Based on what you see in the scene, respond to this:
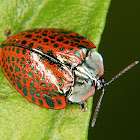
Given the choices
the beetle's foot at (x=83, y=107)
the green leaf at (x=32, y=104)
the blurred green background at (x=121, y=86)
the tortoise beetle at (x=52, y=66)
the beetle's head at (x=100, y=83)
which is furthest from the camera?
the blurred green background at (x=121, y=86)

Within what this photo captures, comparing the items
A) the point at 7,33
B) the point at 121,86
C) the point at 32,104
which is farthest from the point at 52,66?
the point at 121,86

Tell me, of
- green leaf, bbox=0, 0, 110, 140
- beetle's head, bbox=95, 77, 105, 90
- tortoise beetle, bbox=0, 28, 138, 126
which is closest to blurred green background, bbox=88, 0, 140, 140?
beetle's head, bbox=95, 77, 105, 90

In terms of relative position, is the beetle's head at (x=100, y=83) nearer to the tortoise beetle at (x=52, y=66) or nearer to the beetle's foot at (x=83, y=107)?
the tortoise beetle at (x=52, y=66)

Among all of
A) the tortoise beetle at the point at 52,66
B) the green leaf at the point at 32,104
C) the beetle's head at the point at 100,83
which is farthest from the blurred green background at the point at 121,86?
the green leaf at the point at 32,104

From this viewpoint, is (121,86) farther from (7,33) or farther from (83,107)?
(7,33)

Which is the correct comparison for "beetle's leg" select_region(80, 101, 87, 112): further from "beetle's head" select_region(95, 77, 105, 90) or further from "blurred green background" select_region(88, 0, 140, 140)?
"blurred green background" select_region(88, 0, 140, 140)

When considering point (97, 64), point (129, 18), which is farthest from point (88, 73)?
point (129, 18)
